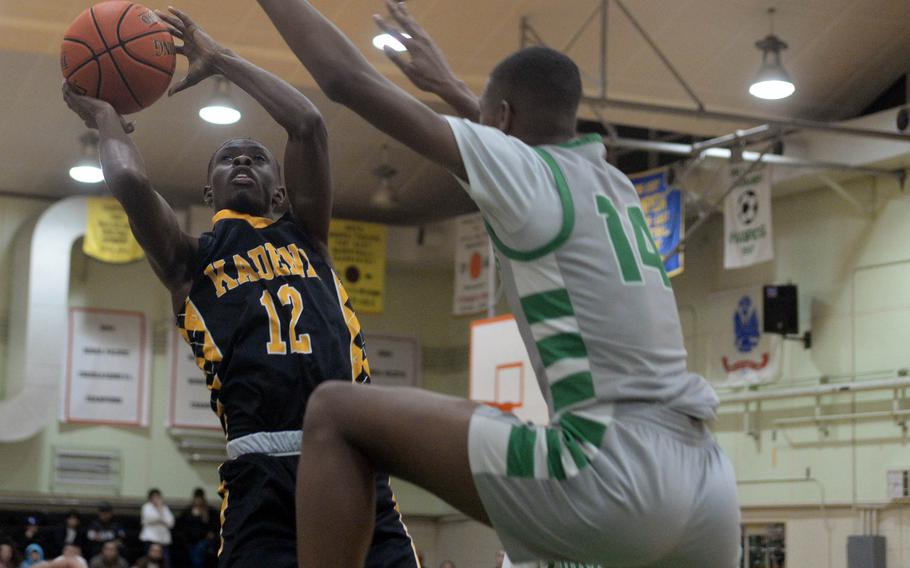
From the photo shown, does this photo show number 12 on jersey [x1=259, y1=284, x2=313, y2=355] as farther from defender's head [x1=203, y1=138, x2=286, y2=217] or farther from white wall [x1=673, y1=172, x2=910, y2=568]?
white wall [x1=673, y1=172, x2=910, y2=568]

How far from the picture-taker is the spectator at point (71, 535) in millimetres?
18547

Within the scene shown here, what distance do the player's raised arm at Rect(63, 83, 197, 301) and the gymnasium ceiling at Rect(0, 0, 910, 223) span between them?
8.79 m

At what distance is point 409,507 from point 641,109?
411 inches

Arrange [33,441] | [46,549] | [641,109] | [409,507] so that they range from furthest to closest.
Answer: [409,507]
[33,441]
[46,549]
[641,109]

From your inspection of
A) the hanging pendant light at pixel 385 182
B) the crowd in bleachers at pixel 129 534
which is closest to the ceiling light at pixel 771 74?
the hanging pendant light at pixel 385 182

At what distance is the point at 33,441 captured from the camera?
20.9 metres

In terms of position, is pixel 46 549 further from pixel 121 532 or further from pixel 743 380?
pixel 743 380

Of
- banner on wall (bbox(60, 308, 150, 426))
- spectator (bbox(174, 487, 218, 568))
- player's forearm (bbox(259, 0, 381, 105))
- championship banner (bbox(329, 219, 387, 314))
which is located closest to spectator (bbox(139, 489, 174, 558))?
spectator (bbox(174, 487, 218, 568))

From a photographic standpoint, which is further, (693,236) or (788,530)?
(693,236)

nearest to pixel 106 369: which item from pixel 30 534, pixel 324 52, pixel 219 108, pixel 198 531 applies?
pixel 198 531

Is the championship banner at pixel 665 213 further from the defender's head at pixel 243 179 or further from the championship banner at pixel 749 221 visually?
the defender's head at pixel 243 179

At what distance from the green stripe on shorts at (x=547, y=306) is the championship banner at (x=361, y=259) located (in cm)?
1747

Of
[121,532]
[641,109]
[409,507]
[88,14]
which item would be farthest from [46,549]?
[88,14]

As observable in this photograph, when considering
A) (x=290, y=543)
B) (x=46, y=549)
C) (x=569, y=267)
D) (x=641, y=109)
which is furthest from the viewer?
(x=46, y=549)
